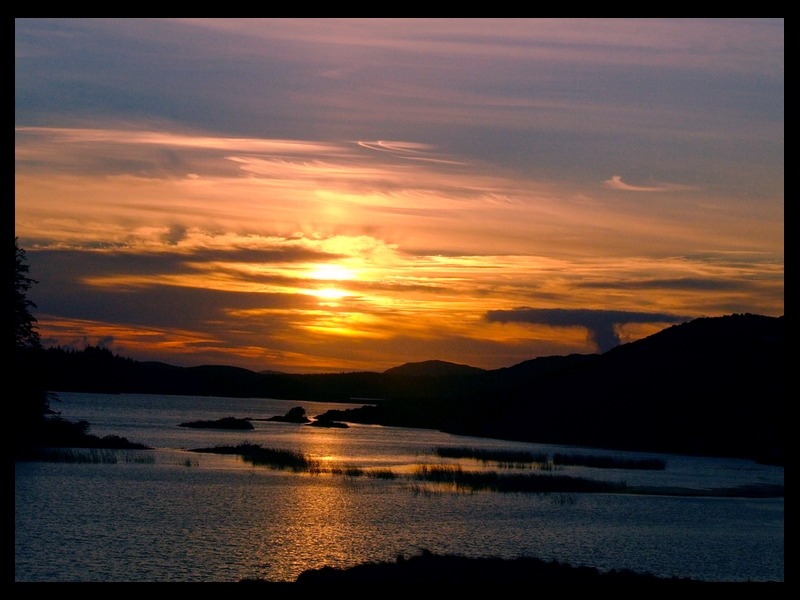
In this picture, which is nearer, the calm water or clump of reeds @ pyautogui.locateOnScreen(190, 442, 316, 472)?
the calm water

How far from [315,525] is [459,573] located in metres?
15.7

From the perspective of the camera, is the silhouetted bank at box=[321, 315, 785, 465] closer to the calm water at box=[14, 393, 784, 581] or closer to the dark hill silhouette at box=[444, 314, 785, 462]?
the dark hill silhouette at box=[444, 314, 785, 462]

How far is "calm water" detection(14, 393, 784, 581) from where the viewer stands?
31609 mm

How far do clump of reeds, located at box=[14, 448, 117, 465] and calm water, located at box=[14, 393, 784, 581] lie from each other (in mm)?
1719

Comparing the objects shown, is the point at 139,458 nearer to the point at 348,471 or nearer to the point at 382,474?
the point at 348,471

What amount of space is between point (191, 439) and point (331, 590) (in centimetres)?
7824

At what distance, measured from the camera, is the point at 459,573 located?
2597 centimetres

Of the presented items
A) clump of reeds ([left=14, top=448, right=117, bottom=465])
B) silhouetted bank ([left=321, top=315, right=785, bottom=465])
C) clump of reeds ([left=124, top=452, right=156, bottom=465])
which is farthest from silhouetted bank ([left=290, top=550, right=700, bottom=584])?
silhouetted bank ([left=321, top=315, right=785, bottom=465])

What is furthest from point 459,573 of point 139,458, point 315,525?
point 139,458

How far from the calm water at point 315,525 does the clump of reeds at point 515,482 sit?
2.32m
